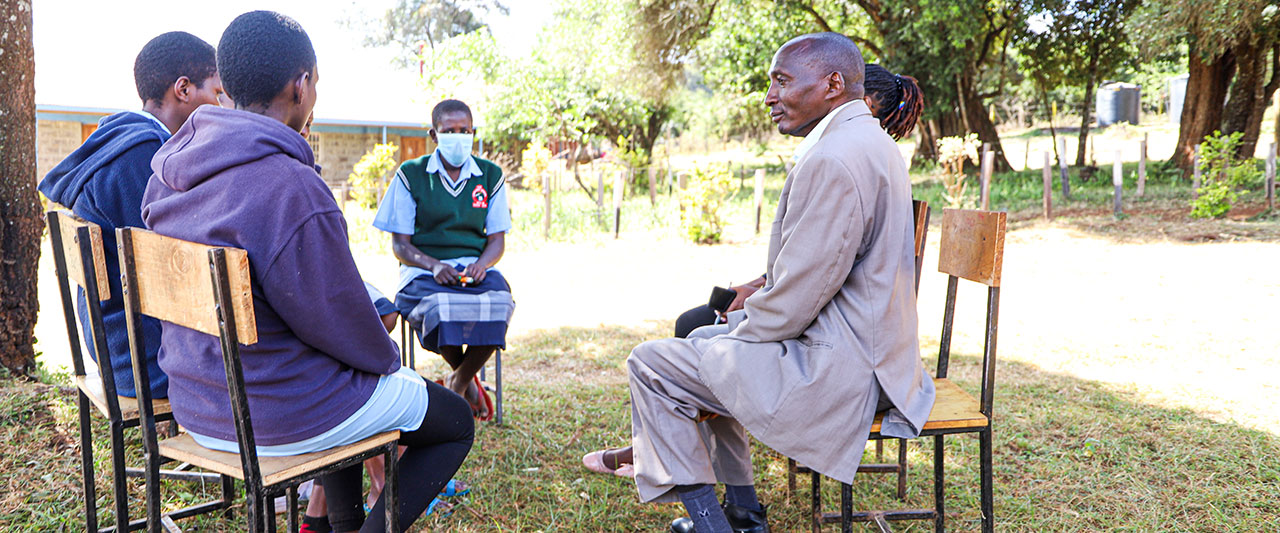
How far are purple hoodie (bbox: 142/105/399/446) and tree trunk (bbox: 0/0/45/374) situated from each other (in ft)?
7.36

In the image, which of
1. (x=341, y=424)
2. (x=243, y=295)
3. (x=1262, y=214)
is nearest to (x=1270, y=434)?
(x=341, y=424)

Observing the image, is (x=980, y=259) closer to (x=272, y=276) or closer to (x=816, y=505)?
(x=816, y=505)

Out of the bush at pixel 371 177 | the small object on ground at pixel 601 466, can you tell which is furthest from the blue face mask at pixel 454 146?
the bush at pixel 371 177

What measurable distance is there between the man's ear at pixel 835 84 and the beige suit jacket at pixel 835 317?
0.38 feet

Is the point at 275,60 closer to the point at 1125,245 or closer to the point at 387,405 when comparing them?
the point at 387,405

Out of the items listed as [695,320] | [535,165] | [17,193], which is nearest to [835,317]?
[695,320]

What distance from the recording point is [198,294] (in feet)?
6.10

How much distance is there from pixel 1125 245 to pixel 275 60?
32.0 feet

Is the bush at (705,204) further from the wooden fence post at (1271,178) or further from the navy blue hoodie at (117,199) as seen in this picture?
the navy blue hoodie at (117,199)

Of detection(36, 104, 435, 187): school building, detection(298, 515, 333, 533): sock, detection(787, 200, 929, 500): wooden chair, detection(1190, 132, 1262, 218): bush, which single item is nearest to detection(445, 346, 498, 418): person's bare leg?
detection(298, 515, 333, 533): sock

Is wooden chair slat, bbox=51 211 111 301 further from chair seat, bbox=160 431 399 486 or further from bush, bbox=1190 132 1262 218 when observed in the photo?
bush, bbox=1190 132 1262 218

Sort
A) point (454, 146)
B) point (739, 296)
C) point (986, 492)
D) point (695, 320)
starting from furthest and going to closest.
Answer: point (454, 146) < point (695, 320) < point (739, 296) < point (986, 492)

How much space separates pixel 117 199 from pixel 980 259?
8.54 feet

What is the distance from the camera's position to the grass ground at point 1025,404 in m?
3.13
